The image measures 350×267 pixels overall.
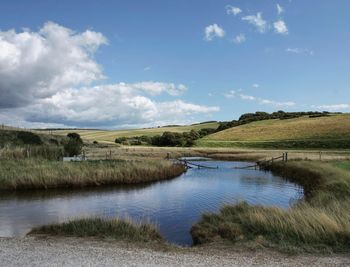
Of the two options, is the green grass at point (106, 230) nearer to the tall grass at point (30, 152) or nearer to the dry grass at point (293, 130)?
the tall grass at point (30, 152)

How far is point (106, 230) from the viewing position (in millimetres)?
13852

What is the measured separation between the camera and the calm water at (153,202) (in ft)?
61.4

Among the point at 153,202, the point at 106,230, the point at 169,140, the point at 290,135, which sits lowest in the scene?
the point at 153,202

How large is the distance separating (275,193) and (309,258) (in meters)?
18.8

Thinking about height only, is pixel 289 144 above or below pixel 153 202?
above

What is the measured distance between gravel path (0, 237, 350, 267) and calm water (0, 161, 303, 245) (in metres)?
3.97

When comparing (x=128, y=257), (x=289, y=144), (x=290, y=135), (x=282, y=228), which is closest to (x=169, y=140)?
(x=290, y=135)

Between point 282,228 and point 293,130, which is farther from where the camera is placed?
point 293,130

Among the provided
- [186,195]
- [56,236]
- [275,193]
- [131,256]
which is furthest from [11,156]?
[131,256]

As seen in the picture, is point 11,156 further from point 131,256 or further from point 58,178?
point 131,256

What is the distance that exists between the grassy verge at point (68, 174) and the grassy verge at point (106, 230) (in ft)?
50.2

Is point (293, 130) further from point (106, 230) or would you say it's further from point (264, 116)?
point (106, 230)

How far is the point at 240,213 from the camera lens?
53.7ft

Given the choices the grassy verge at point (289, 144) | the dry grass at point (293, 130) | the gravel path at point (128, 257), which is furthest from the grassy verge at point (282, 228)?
the dry grass at point (293, 130)
